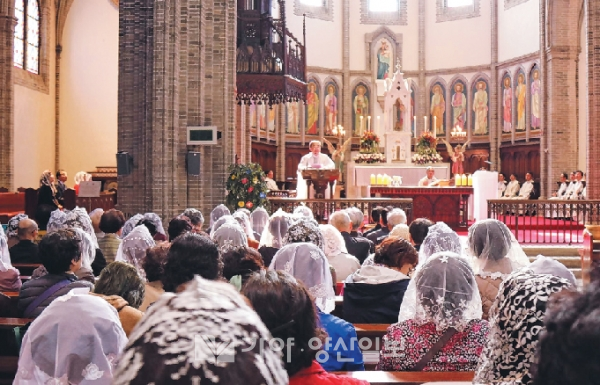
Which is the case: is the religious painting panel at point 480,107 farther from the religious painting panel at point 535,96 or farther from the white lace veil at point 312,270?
the white lace veil at point 312,270

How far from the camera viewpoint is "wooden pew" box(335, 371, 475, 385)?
3.46 meters

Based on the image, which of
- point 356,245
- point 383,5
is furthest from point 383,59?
point 356,245

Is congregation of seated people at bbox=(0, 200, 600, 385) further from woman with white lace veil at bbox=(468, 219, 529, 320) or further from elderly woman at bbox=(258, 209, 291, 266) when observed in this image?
elderly woman at bbox=(258, 209, 291, 266)

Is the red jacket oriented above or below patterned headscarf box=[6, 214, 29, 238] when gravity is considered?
below

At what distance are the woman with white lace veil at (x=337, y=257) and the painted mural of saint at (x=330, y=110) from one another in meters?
23.2

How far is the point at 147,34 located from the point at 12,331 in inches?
368

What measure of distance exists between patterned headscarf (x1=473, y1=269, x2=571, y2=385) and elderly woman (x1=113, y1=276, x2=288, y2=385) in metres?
1.37

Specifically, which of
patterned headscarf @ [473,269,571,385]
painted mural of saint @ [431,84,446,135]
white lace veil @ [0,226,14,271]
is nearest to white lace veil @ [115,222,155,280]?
white lace veil @ [0,226,14,271]

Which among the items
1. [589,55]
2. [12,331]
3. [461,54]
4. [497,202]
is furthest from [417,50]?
[12,331]

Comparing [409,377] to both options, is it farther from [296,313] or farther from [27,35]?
[27,35]

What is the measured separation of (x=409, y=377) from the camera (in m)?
3.55

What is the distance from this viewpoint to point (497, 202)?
528 inches

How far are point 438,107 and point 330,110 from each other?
177 inches

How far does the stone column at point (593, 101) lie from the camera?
1677 cm
